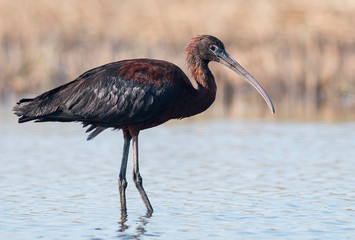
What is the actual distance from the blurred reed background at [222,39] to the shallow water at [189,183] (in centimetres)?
Result: 379

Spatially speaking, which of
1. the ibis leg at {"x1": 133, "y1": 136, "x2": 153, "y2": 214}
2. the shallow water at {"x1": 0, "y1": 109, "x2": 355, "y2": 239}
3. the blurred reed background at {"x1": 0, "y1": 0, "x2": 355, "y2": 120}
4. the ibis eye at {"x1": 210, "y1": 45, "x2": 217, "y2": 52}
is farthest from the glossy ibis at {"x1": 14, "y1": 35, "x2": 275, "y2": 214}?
the blurred reed background at {"x1": 0, "y1": 0, "x2": 355, "y2": 120}

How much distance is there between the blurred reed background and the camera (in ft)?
62.8

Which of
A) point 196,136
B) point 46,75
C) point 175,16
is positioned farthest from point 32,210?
point 175,16

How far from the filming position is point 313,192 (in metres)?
8.97

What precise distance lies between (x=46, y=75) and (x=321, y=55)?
623cm

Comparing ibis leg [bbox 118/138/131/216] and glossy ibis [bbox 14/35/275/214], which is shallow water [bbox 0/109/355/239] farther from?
glossy ibis [bbox 14/35/275/214]

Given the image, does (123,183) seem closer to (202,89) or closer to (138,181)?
(138,181)

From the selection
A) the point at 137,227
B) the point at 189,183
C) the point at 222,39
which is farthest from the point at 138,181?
the point at 222,39

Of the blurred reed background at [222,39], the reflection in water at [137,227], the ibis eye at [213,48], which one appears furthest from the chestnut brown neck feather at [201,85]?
the blurred reed background at [222,39]

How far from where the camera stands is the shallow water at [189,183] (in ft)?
24.2

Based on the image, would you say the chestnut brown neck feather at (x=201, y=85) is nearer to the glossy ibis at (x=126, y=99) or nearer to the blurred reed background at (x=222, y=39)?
the glossy ibis at (x=126, y=99)

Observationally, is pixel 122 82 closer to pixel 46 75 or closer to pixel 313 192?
pixel 313 192

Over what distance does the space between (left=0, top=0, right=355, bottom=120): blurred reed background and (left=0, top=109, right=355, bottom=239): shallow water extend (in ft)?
12.4

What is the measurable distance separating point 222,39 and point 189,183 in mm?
11222
